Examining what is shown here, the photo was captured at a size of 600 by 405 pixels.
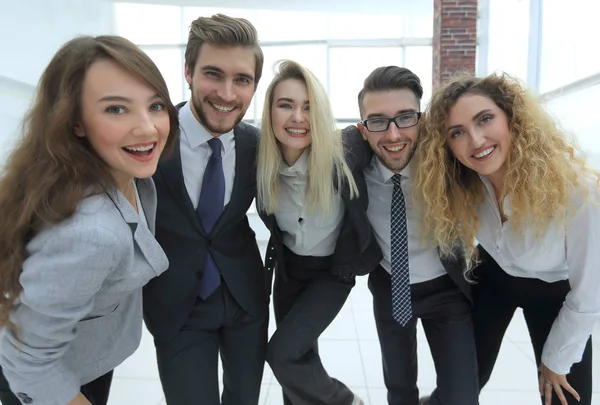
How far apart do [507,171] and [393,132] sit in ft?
1.70

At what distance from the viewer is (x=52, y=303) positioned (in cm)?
103

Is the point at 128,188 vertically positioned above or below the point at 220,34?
below

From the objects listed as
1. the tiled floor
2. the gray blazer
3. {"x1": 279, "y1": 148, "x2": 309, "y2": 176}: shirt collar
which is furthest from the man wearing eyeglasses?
the gray blazer

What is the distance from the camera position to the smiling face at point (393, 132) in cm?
193

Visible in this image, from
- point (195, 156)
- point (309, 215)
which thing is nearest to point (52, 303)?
point (195, 156)

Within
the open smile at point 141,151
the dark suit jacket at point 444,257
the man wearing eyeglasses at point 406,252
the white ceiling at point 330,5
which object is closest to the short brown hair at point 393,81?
the man wearing eyeglasses at point 406,252

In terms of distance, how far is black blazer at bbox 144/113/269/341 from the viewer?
1666 millimetres

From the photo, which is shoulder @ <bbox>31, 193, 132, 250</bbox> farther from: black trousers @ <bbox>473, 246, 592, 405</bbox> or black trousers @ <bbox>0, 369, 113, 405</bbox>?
black trousers @ <bbox>473, 246, 592, 405</bbox>

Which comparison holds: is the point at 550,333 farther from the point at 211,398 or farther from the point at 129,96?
the point at 129,96

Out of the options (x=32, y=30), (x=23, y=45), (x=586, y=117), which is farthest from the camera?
(x=32, y=30)

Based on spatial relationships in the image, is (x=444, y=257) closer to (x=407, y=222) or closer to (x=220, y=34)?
(x=407, y=222)

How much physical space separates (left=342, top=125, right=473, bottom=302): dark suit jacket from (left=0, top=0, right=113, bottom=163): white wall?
11.6 feet

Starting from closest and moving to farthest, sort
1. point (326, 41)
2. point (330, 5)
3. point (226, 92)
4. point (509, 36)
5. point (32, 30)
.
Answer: point (226, 92), point (32, 30), point (509, 36), point (330, 5), point (326, 41)

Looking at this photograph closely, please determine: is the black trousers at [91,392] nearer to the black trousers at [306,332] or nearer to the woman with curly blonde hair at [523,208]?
the black trousers at [306,332]
